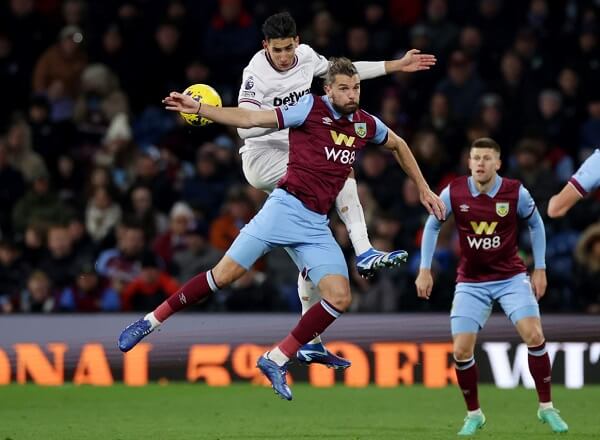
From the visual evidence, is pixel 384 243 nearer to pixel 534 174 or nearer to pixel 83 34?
pixel 534 174

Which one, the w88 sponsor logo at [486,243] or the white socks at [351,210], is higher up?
the white socks at [351,210]

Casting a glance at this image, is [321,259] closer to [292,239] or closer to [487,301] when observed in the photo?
[292,239]

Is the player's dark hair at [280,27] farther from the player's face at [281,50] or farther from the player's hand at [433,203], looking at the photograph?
the player's hand at [433,203]

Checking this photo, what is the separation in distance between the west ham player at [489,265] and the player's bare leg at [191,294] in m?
1.65

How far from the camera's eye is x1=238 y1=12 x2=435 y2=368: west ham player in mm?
10875

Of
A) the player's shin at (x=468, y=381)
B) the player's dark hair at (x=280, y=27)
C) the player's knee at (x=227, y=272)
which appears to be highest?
the player's dark hair at (x=280, y=27)

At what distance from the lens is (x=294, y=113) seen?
10.4m

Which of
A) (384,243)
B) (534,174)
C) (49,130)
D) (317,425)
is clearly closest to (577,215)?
(534,174)

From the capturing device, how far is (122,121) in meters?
18.6

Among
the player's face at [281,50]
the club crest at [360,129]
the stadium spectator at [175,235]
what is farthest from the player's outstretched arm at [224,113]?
the stadium spectator at [175,235]

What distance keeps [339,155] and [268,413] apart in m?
3.21

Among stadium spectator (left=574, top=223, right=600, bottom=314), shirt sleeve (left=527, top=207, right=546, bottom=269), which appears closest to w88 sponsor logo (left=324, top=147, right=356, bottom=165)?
shirt sleeve (left=527, top=207, right=546, bottom=269)

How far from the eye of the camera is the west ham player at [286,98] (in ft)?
35.7

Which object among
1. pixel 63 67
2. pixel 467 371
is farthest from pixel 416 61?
pixel 63 67
